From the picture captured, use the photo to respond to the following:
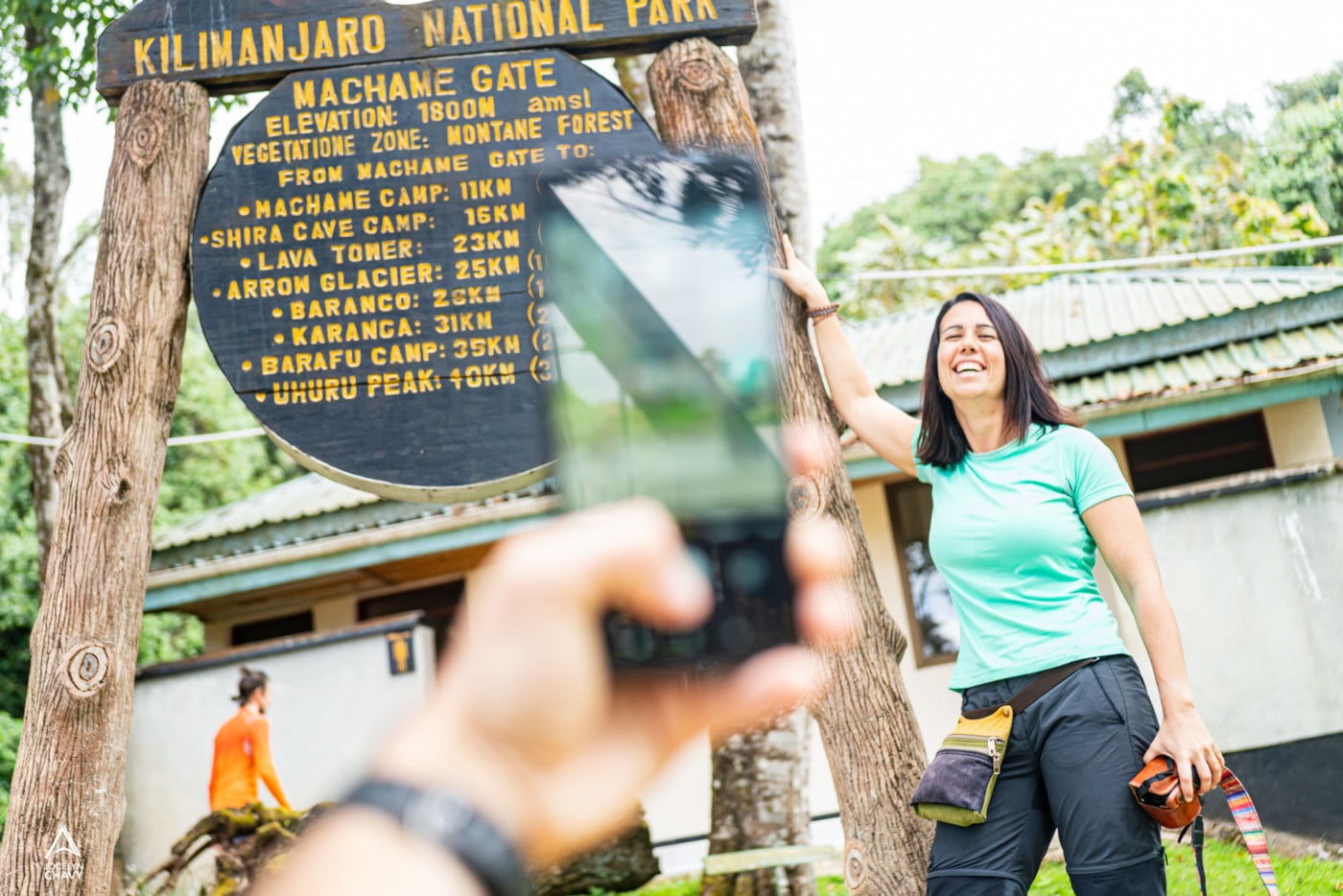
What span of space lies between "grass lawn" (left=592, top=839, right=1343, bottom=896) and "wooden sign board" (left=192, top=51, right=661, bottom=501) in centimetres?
287

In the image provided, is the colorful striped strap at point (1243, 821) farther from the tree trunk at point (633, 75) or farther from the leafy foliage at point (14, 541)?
the leafy foliage at point (14, 541)

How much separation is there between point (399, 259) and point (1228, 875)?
4128 mm

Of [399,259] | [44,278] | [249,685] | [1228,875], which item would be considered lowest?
[1228,875]

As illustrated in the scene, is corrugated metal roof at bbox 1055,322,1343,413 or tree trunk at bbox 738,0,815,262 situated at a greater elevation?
tree trunk at bbox 738,0,815,262

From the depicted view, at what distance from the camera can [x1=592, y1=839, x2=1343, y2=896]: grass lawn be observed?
180 inches

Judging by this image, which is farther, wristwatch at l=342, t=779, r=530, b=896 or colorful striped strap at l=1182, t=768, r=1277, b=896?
colorful striped strap at l=1182, t=768, r=1277, b=896

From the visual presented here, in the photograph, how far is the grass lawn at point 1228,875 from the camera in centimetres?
457

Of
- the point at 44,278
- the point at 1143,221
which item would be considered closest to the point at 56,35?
the point at 44,278

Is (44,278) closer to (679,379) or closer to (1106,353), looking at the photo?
(1106,353)

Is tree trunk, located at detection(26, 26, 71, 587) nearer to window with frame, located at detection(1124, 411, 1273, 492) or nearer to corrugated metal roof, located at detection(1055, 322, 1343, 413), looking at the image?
corrugated metal roof, located at detection(1055, 322, 1343, 413)

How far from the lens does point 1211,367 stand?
22.9ft

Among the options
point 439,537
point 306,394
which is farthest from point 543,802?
point 439,537

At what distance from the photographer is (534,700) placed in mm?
651

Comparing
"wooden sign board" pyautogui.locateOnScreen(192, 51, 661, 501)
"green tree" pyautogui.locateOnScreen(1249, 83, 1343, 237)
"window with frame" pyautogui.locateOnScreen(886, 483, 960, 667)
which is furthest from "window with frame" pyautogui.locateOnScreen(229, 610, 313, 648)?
"green tree" pyautogui.locateOnScreen(1249, 83, 1343, 237)
